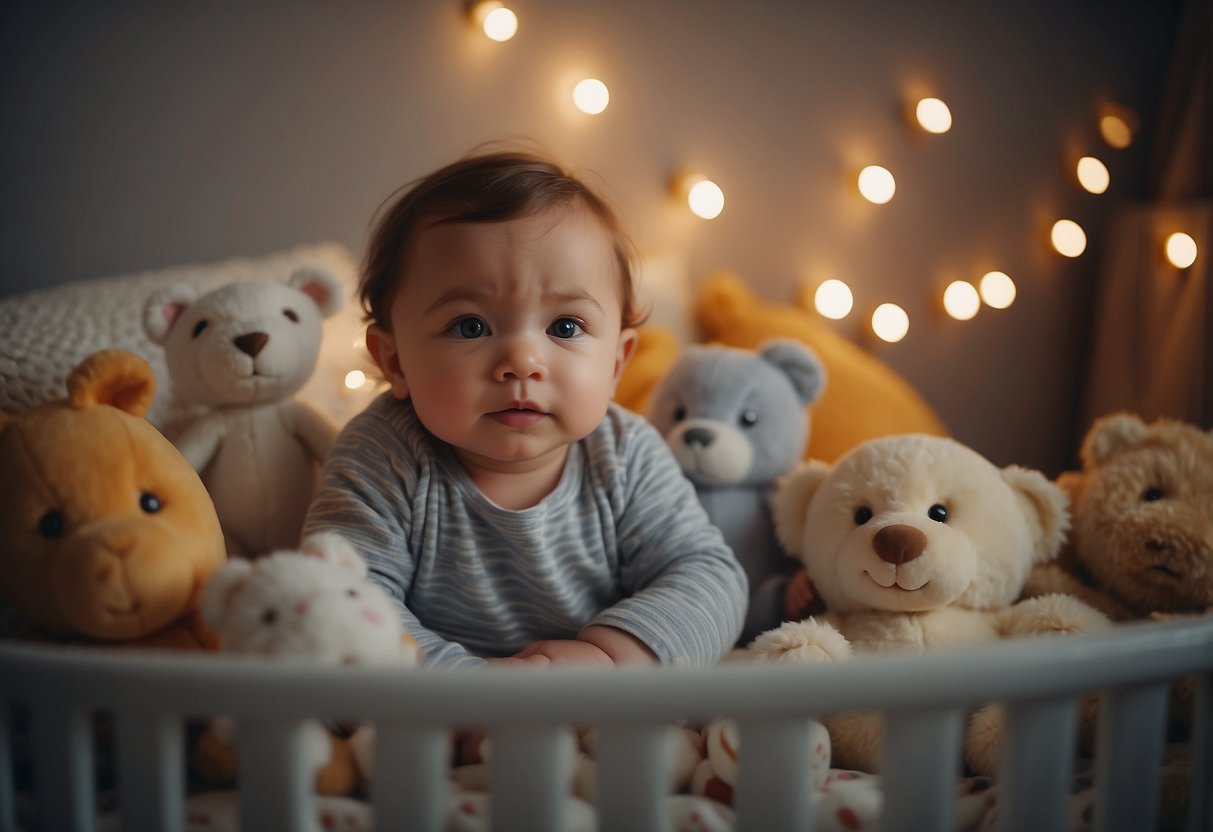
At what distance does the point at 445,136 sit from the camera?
5.41ft

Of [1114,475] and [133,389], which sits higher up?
[133,389]

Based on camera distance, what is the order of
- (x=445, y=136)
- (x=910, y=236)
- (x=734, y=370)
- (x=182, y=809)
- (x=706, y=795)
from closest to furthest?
(x=182, y=809) → (x=706, y=795) → (x=734, y=370) → (x=445, y=136) → (x=910, y=236)

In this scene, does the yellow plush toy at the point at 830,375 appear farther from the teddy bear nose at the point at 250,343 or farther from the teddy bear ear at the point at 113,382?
the teddy bear ear at the point at 113,382

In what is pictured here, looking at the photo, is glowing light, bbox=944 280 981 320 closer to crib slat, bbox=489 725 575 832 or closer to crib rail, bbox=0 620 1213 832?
crib rail, bbox=0 620 1213 832

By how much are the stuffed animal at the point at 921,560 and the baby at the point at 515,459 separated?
119 millimetres

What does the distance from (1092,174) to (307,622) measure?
1671 millimetres

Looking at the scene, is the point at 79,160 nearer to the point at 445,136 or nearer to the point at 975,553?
the point at 445,136

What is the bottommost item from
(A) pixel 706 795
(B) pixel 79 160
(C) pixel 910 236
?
(A) pixel 706 795

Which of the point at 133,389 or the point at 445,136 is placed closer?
the point at 133,389

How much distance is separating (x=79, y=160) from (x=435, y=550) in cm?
97

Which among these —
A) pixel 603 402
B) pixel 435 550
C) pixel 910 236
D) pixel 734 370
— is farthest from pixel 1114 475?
pixel 910 236

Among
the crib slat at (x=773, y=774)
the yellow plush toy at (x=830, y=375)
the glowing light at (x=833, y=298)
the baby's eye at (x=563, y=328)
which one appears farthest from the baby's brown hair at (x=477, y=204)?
the glowing light at (x=833, y=298)

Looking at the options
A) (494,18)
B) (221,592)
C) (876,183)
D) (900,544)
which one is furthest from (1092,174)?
(221,592)

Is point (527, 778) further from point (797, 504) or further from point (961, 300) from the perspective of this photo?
point (961, 300)
